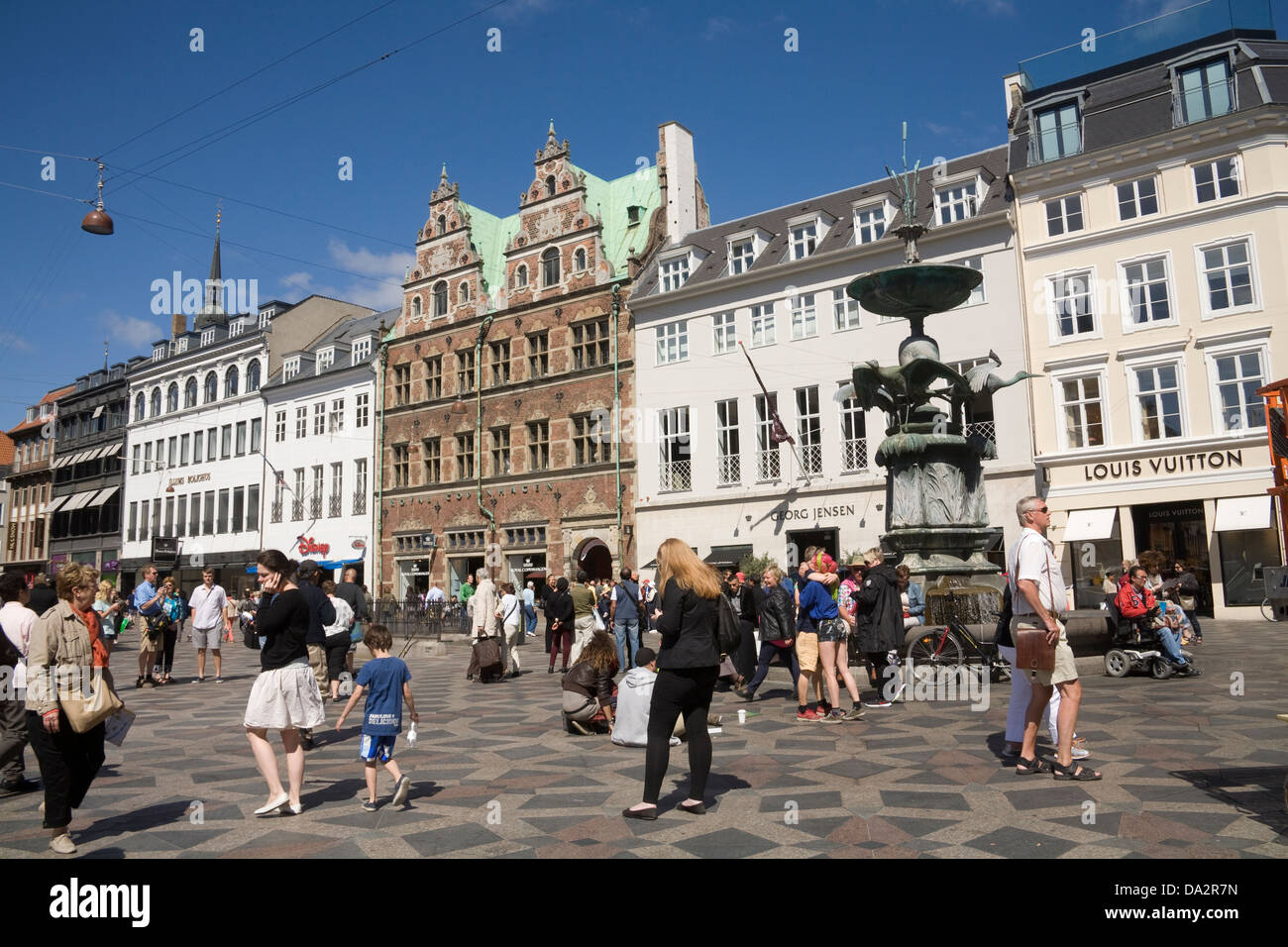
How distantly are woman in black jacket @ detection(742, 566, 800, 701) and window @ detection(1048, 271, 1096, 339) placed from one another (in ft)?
63.9

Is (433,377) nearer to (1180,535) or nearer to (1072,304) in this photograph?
(1072,304)

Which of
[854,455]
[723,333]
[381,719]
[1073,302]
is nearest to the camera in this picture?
[381,719]

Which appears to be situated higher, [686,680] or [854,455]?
[854,455]

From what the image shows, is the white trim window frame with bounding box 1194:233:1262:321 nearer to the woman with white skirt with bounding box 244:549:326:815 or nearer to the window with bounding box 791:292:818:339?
the window with bounding box 791:292:818:339

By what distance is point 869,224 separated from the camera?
101 feet

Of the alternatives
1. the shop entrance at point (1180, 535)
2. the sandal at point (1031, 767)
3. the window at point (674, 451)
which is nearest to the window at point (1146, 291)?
the shop entrance at point (1180, 535)

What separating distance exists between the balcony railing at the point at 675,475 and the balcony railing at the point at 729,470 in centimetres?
120

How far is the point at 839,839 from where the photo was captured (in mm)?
5332

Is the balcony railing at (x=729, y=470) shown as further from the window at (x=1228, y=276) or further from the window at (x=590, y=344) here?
the window at (x=1228, y=276)

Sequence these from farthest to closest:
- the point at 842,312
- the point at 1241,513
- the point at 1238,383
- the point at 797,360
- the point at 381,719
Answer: the point at 797,360
the point at 842,312
the point at 1238,383
the point at 1241,513
the point at 381,719

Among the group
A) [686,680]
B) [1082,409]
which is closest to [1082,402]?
[1082,409]

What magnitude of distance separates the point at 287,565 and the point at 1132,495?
24.7 m

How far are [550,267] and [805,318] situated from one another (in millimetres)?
11702
